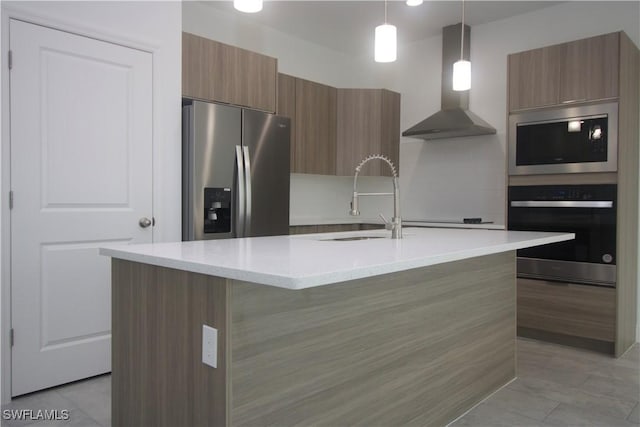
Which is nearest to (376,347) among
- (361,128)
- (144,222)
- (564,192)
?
(144,222)

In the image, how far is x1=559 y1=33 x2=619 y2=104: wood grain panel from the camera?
332 cm

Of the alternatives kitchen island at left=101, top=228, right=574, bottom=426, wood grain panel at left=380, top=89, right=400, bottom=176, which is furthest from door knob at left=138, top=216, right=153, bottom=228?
wood grain panel at left=380, top=89, right=400, bottom=176

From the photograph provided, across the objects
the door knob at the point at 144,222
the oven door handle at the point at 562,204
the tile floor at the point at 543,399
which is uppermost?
the oven door handle at the point at 562,204

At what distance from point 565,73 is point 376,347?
269 centimetres

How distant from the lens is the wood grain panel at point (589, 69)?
332 cm

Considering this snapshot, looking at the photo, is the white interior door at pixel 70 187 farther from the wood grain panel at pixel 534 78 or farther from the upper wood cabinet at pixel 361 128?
the wood grain panel at pixel 534 78

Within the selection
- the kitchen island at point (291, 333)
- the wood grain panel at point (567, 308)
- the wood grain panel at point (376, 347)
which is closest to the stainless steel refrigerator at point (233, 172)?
the kitchen island at point (291, 333)

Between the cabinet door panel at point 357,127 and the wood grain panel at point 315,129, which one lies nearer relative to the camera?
the wood grain panel at point 315,129

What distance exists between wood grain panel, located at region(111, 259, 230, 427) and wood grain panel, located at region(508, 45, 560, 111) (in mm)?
3099

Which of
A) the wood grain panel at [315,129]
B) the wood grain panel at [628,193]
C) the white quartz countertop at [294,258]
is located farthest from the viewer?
the wood grain panel at [315,129]

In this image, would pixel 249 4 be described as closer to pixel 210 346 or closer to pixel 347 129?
pixel 210 346

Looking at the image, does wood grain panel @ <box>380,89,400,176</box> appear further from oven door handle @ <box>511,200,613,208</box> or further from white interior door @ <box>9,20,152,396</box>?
white interior door @ <box>9,20,152,396</box>

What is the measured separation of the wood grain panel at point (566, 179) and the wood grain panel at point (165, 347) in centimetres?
299

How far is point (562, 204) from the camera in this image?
3.58 m
